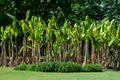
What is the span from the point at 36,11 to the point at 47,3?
121 cm

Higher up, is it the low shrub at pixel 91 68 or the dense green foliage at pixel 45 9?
the dense green foliage at pixel 45 9

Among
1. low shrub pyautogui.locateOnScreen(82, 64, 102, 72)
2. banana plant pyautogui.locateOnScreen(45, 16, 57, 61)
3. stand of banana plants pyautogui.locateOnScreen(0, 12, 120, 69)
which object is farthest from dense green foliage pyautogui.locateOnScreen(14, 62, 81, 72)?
banana plant pyautogui.locateOnScreen(45, 16, 57, 61)

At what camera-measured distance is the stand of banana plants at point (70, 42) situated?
21531 millimetres

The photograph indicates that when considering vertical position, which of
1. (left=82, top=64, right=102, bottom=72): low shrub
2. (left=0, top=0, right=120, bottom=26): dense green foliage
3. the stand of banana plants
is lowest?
(left=82, top=64, right=102, bottom=72): low shrub

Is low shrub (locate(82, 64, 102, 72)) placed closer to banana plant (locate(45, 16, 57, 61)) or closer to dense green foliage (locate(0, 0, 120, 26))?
banana plant (locate(45, 16, 57, 61))

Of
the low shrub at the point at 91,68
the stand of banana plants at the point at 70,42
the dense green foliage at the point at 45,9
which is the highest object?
the dense green foliage at the point at 45,9

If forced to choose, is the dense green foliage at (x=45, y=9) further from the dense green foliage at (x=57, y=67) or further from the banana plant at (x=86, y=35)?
the dense green foliage at (x=57, y=67)

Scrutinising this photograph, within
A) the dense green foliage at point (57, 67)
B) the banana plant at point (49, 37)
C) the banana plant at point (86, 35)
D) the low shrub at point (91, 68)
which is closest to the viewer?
the dense green foliage at point (57, 67)

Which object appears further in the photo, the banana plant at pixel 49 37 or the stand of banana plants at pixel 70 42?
the banana plant at pixel 49 37

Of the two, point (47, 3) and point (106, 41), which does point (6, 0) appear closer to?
point (47, 3)

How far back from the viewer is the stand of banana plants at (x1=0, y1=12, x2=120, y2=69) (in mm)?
21531

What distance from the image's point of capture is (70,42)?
22.5 m

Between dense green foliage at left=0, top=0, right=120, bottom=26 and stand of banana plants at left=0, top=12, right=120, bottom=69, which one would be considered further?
dense green foliage at left=0, top=0, right=120, bottom=26

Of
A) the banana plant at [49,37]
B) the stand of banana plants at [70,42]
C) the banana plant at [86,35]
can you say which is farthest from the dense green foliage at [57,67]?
the banana plant at [49,37]
